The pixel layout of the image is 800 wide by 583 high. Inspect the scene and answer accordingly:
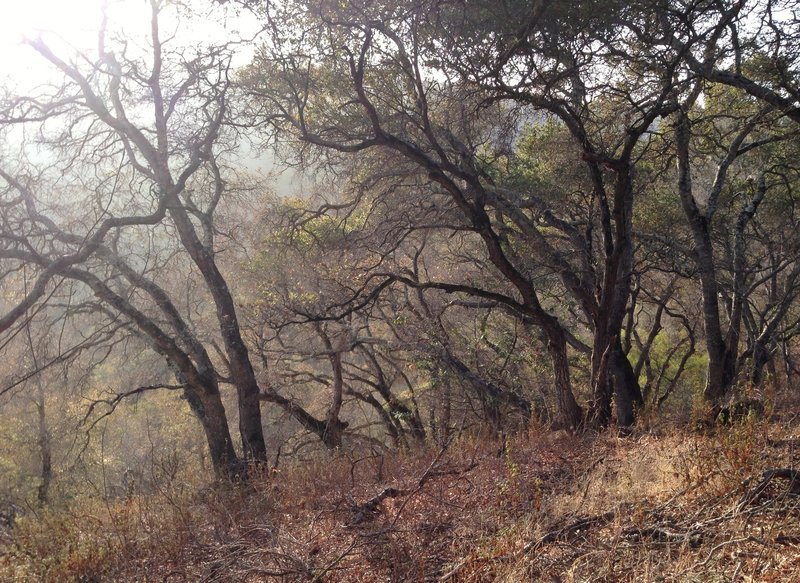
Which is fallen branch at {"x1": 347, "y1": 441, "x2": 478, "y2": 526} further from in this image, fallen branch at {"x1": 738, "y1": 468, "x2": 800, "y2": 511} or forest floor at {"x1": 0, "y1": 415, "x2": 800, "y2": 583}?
fallen branch at {"x1": 738, "y1": 468, "x2": 800, "y2": 511}

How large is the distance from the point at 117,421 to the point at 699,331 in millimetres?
20239

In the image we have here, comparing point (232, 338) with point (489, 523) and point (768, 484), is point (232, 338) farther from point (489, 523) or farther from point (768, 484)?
point (768, 484)

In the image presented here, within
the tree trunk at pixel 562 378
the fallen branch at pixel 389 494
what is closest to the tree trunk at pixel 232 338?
the tree trunk at pixel 562 378

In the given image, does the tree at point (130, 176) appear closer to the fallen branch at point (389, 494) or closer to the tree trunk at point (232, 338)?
the tree trunk at point (232, 338)

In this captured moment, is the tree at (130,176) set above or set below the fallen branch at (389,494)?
above

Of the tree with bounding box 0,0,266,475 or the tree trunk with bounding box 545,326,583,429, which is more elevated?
the tree with bounding box 0,0,266,475

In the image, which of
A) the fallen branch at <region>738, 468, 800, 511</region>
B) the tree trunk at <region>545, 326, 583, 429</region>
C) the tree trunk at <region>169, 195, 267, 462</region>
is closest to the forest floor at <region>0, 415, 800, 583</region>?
the fallen branch at <region>738, 468, 800, 511</region>

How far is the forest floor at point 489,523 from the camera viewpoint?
355 cm

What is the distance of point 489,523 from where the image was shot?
14.6 ft

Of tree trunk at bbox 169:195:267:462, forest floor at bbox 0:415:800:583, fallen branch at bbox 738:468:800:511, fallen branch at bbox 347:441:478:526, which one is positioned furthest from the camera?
tree trunk at bbox 169:195:267:462

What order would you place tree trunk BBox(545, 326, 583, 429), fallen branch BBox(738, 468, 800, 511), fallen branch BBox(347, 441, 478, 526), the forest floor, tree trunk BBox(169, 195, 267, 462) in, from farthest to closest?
tree trunk BBox(169, 195, 267, 462), tree trunk BBox(545, 326, 583, 429), fallen branch BBox(347, 441, 478, 526), fallen branch BBox(738, 468, 800, 511), the forest floor

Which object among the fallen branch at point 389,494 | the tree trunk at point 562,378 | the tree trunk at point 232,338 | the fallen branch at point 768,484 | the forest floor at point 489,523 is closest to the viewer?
the forest floor at point 489,523

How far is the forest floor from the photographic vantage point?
3547mm

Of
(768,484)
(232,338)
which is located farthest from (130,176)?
(768,484)
